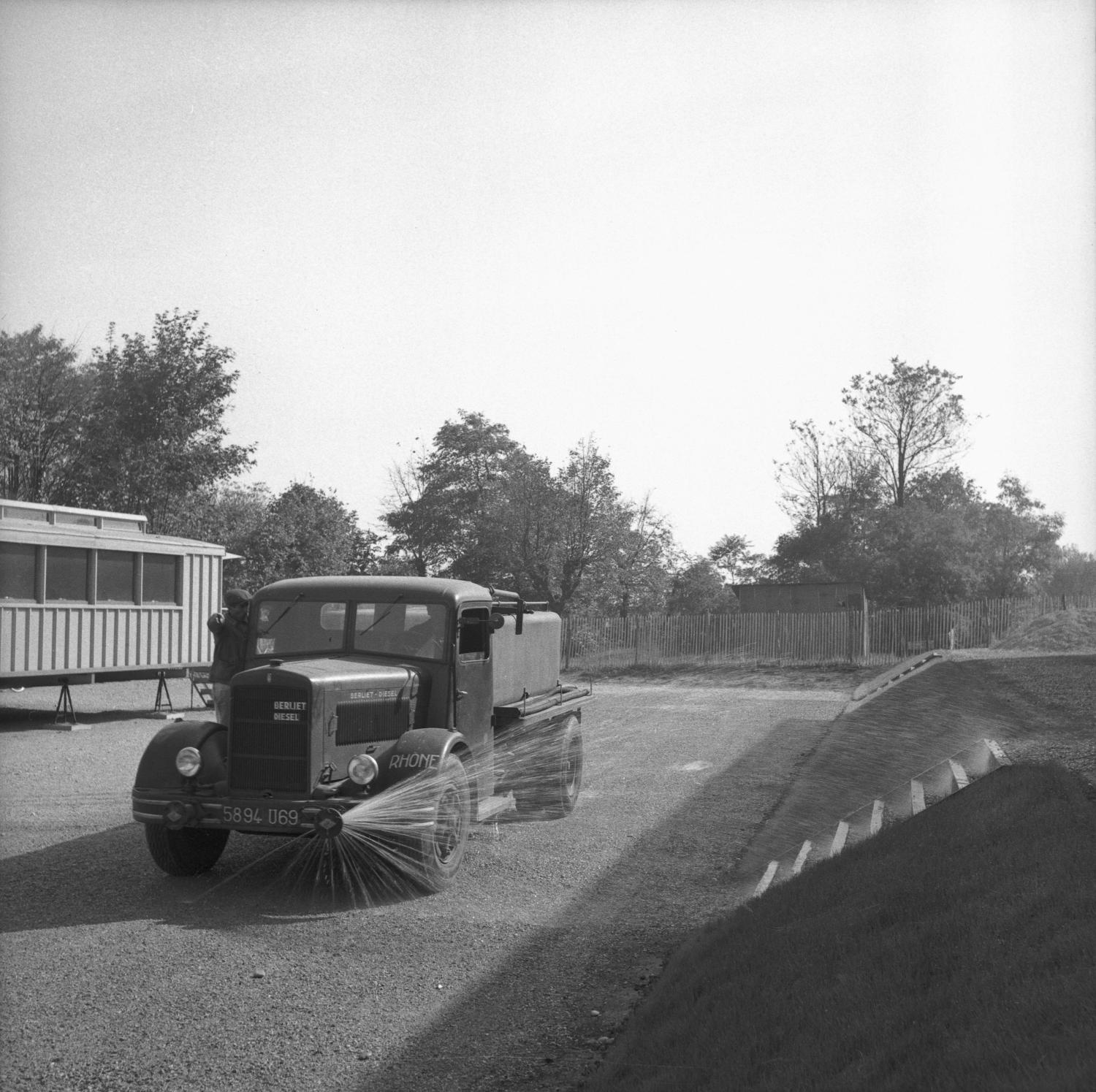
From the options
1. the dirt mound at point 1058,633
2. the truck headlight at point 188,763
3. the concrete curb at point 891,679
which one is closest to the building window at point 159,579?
the concrete curb at point 891,679

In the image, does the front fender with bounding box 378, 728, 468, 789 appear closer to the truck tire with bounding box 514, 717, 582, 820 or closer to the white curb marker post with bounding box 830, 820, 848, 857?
the truck tire with bounding box 514, 717, 582, 820

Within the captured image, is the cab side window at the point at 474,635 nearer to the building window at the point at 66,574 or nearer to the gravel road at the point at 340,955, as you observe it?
the gravel road at the point at 340,955

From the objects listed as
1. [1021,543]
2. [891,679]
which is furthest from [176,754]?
[1021,543]

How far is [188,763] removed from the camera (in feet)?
25.6

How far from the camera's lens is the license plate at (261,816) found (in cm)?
738

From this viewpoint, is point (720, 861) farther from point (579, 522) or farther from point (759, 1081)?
point (579, 522)

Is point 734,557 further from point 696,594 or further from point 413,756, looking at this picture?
point 413,756

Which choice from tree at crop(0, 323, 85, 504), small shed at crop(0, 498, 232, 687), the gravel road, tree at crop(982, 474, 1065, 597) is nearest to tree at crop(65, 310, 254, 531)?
tree at crop(0, 323, 85, 504)

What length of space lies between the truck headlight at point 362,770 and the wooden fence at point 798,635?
2732 cm

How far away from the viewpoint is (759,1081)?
12.6ft

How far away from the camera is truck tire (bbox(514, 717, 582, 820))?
1091 cm

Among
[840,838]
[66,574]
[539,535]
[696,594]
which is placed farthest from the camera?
[696,594]

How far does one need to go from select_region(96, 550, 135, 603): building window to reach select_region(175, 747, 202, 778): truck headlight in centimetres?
1183

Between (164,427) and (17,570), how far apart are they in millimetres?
15868
